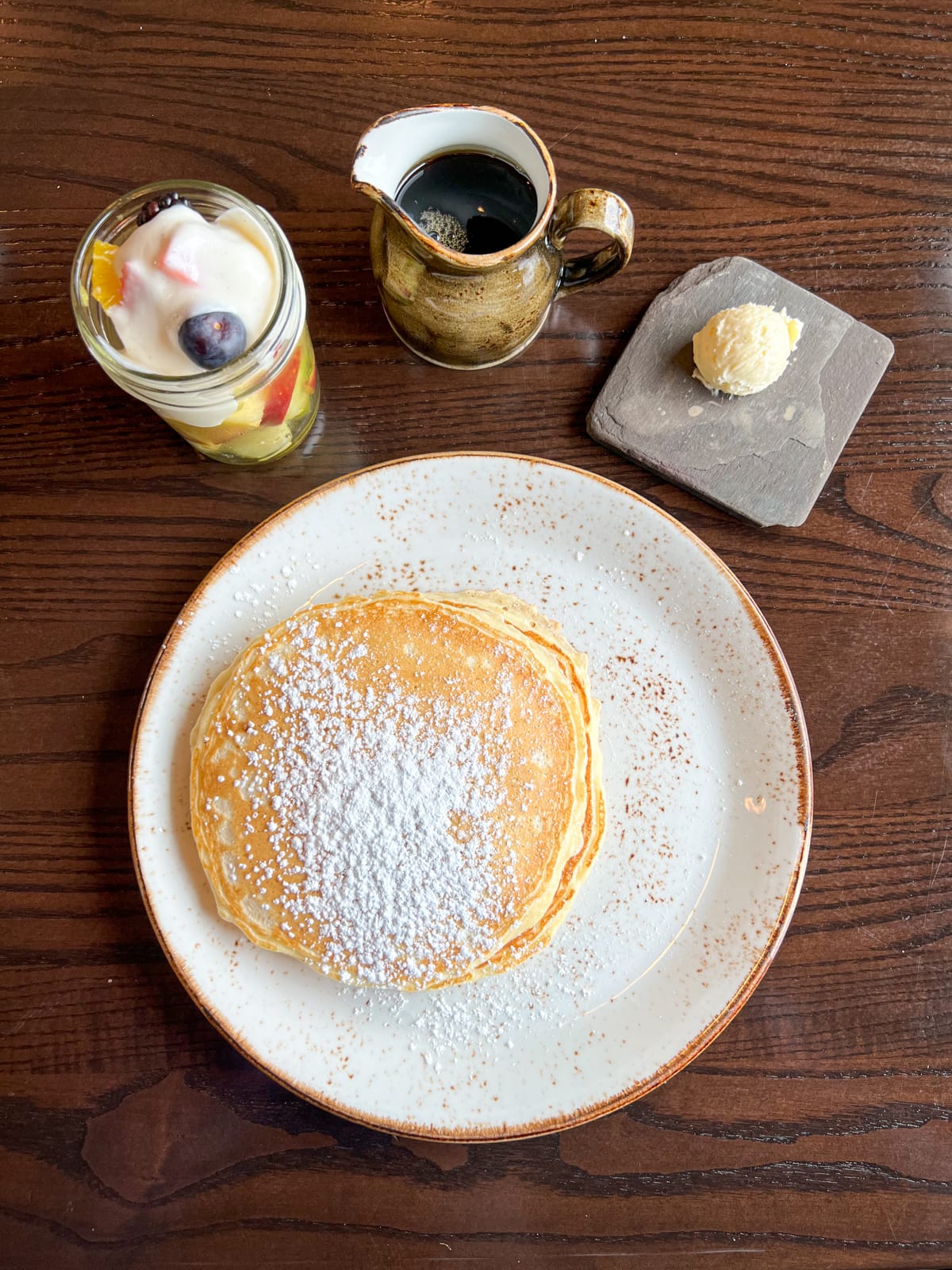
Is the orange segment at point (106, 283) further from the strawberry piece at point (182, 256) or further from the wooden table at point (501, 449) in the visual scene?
the wooden table at point (501, 449)

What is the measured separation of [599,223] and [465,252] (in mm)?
170

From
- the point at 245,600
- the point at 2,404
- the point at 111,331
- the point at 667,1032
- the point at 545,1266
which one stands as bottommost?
the point at 545,1266

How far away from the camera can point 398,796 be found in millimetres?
1095

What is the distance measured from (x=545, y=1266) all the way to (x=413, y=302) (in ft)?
4.27

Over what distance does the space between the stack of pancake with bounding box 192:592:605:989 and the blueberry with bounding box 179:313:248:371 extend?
0.33 m

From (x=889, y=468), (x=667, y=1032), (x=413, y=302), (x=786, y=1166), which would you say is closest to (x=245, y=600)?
(x=413, y=302)

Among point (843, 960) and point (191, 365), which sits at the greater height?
point (191, 365)

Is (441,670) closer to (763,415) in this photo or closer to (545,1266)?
(763,415)

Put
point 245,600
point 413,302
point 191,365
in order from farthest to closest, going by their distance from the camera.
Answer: point 245,600 → point 413,302 → point 191,365

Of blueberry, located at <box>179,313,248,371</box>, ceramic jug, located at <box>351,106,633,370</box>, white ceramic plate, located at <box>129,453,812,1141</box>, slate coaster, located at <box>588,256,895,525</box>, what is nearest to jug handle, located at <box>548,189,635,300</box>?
ceramic jug, located at <box>351,106,633,370</box>

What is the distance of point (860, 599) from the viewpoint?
1.32 meters

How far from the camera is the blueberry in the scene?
979 mm

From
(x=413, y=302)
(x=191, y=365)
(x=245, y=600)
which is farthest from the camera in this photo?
(x=245, y=600)

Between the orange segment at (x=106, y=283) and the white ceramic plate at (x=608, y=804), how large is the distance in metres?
0.34
